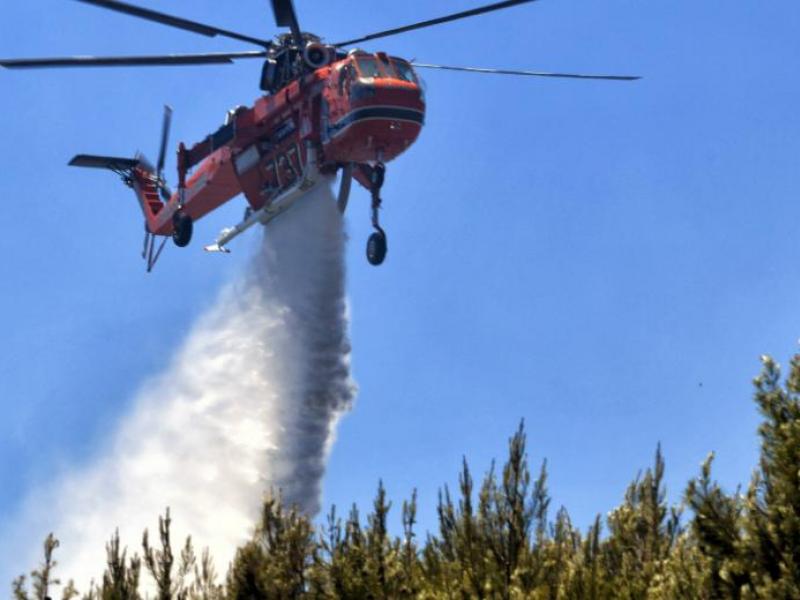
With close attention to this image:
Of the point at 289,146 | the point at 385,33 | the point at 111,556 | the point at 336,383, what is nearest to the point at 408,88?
the point at 385,33

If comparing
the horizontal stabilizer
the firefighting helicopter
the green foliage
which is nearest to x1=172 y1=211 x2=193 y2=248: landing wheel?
the firefighting helicopter

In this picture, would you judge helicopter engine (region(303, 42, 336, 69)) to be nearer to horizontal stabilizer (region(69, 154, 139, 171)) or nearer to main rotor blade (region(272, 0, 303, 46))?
main rotor blade (region(272, 0, 303, 46))

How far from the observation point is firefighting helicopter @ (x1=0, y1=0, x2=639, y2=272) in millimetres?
40156

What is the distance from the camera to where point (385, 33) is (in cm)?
4084

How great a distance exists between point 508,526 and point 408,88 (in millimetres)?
21732

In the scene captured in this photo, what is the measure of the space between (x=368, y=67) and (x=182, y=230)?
11.3 metres

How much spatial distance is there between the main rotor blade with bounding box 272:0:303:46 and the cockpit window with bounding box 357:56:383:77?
10.2ft

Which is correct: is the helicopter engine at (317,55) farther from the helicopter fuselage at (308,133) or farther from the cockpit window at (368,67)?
the cockpit window at (368,67)

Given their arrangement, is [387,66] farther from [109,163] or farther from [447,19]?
[109,163]

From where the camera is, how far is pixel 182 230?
49438mm

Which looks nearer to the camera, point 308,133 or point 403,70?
point 403,70

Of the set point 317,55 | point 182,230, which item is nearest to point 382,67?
point 317,55

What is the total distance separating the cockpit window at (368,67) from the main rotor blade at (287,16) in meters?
3.12

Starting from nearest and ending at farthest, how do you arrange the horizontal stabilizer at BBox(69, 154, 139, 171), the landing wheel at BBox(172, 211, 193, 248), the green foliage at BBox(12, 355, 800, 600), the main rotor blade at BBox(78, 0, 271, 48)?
the green foliage at BBox(12, 355, 800, 600)
the main rotor blade at BBox(78, 0, 271, 48)
the landing wheel at BBox(172, 211, 193, 248)
the horizontal stabilizer at BBox(69, 154, 139, 171)
